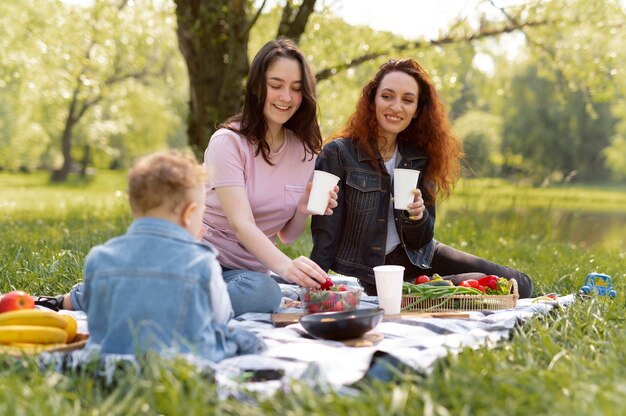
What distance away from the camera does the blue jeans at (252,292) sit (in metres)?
3.95

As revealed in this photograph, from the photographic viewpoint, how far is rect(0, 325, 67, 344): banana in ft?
9.66

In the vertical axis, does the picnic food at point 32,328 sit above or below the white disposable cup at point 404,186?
below

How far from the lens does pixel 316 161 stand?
4.49 meters

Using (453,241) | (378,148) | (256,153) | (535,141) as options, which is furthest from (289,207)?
(535,141)

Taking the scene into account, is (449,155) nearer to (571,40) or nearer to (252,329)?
(252,329)

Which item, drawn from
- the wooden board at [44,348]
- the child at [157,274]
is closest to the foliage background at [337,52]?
the child at [157,274]

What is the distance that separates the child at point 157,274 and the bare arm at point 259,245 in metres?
0.77

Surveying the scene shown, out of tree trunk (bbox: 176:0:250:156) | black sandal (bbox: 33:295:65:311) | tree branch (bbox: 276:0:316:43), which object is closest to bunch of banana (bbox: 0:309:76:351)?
black sandal (bbox: 33:295:65:311)

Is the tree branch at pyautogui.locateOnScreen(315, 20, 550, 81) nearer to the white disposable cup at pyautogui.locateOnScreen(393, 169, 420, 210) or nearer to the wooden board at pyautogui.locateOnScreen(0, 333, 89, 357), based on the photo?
the white disposable cup at pyautogui.locateOnScreen(393, 169, 420, 210)

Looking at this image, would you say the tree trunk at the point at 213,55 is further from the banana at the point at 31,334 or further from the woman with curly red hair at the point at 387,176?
the banana at the point at 31,334

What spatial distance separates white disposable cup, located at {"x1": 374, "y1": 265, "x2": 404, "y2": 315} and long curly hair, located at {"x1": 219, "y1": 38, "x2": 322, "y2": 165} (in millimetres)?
924

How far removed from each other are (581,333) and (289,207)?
5.56 feet

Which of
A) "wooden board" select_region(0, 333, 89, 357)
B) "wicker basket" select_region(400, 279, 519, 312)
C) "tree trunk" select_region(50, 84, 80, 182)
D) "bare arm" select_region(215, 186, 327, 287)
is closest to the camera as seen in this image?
"wooden board" select_region(0, 333, 89, 357)

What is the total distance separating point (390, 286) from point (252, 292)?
2.33ft
